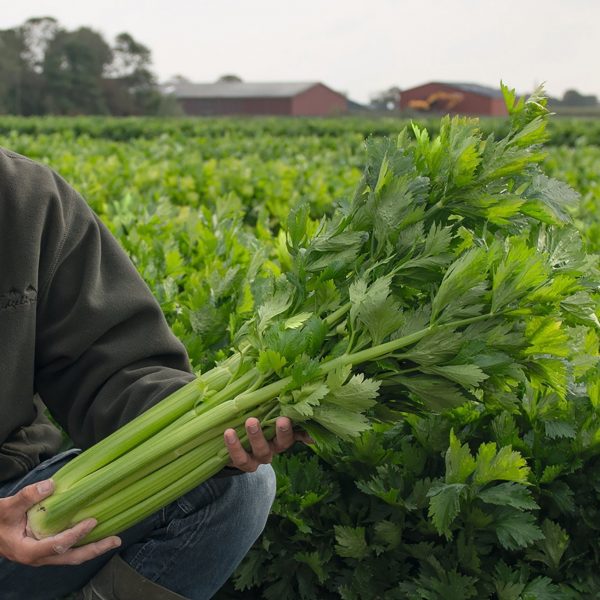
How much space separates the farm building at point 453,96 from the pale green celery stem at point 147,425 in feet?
231

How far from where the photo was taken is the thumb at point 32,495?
1.99 metres

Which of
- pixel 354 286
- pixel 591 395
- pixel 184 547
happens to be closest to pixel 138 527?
pixel 184 547

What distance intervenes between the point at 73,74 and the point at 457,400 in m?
82.7

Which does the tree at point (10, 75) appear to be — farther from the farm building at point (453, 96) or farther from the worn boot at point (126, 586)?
the worn boot at point (126, 586)

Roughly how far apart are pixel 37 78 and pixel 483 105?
126ft

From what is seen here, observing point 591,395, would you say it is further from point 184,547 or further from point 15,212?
point 15,212

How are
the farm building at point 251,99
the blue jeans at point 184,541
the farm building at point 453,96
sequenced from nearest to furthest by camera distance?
the blue jeans at point 184,541
the farm building at point 453,96
the farm building at point 251,99

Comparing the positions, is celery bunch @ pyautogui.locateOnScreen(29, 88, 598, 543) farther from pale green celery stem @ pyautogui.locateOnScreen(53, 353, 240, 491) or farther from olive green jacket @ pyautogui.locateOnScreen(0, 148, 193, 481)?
olive green jacket @ pyautogui.locateOnScreen(0, 148, 193, 481)

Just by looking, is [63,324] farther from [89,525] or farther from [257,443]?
[257,443]

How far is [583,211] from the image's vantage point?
5.98 meters

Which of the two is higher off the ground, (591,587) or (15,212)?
(15,212)

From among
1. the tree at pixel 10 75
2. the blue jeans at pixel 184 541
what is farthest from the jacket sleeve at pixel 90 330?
the tree at pixel 10 75

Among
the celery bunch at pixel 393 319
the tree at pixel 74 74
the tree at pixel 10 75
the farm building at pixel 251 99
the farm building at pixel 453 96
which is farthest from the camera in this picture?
the farm building at pixel 251 99

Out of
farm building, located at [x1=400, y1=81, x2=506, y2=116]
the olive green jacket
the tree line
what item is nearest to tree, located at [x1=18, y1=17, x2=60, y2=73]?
the tree line
